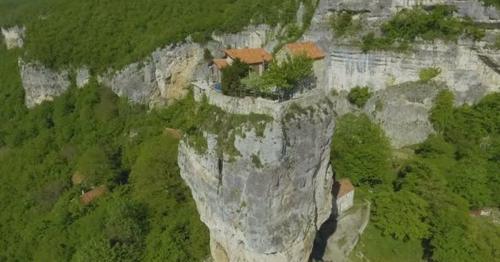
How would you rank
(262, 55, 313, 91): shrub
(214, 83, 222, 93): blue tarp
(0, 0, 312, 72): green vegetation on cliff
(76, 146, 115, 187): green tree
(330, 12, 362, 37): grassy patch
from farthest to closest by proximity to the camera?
1. (0, 0, 312, 72): green vegetation on cliff
2. (330, 12, 362, 37): grassy patch
3. (76, 146, 115, 187): green tree
4. (214, 83, 222, 93): blue tarp
5. (262, 55, 313, 91): shrub

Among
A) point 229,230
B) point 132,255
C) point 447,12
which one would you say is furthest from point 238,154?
point 447,12

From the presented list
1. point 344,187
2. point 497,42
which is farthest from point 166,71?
point 497,42

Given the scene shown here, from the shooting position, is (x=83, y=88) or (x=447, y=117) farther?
(x=83, y=88)

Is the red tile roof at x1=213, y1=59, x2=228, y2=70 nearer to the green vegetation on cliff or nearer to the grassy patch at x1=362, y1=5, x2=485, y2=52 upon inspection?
the green vegetation on cliff

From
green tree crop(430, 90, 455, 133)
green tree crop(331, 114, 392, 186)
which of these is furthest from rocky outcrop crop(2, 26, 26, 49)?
green tree crop(430, 90, 455, 133)

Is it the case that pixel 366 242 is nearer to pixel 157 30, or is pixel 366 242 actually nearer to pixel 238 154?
pixel 238 154
